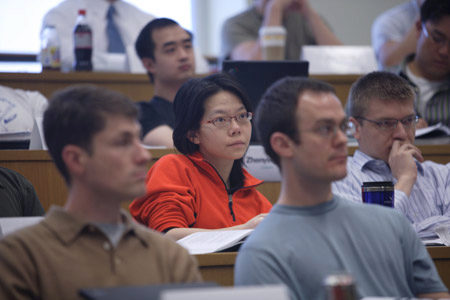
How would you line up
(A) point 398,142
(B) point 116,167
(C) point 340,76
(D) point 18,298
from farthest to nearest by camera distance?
1. (C) point 340,76
2. (A) point 398,142
3. (B) point 116,167
4. (D) point 18,298

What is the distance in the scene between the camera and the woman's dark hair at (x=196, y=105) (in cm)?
182

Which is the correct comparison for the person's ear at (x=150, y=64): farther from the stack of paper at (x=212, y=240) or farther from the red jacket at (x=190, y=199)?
the stack of paper at (x=212, y=240)

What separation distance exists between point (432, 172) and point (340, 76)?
103cm

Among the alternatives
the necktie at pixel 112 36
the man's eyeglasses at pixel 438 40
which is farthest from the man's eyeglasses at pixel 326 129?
the necktie at pixel 112 36

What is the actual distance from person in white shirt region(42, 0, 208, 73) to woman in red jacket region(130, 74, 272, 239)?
137 centimetres

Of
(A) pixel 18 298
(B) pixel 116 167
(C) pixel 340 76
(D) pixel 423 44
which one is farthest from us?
(C) pixel 340 76

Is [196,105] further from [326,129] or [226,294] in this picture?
[226,294]

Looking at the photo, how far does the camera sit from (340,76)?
288 centimetres

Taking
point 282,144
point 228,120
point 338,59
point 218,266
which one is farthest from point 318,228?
point 338,59

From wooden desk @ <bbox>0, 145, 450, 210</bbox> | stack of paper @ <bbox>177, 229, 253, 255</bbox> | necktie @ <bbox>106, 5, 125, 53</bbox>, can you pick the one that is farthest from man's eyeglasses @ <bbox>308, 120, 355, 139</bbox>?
necktie @ <bbox>106, 5, 125, 53</bbox>

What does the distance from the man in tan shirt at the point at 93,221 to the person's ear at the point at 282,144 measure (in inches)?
12.6

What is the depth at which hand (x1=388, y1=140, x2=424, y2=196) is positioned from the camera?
1.81m

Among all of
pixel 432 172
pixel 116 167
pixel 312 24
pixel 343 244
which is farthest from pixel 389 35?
pixel 116 167

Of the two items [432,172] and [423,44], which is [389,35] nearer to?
[423,44]
